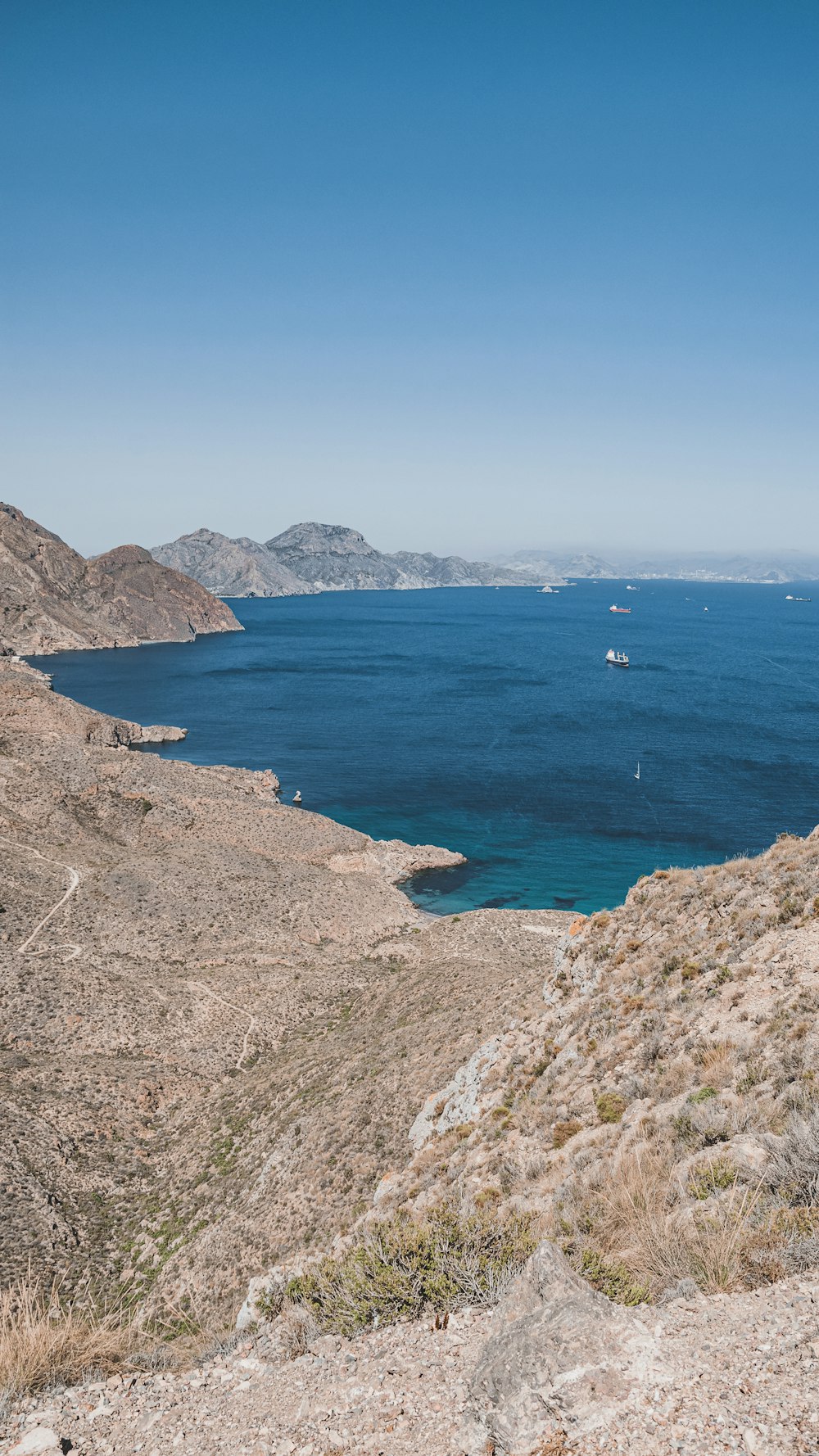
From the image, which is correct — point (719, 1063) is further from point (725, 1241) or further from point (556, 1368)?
point (556, 1368)

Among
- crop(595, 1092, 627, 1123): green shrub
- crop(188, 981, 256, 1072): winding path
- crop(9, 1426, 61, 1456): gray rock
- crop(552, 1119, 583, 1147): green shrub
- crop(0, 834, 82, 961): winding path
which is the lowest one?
crop(188, 981, 256, 1072): winding path

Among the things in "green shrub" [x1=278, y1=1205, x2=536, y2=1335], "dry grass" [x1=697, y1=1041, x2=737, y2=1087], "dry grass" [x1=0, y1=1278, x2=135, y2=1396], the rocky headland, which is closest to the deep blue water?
the rocky headland

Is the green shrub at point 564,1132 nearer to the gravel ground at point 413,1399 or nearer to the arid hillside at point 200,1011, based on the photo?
the gravel ground at point 413,1399

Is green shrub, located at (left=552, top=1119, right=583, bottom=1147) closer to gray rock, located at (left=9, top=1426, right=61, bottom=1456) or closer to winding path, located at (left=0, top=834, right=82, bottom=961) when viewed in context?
gray rock, located at (left=9, top=1426, right=61, bottom=1456)

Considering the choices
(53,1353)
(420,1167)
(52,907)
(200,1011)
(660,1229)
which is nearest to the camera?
(660,1229)

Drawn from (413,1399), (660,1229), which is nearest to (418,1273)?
(413,1399)

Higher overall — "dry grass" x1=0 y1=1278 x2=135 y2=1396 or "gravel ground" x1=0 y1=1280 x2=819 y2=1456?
"gravel ground" x1=0 y1=1280 x2=819 y2=1456

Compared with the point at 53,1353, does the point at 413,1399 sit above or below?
above
